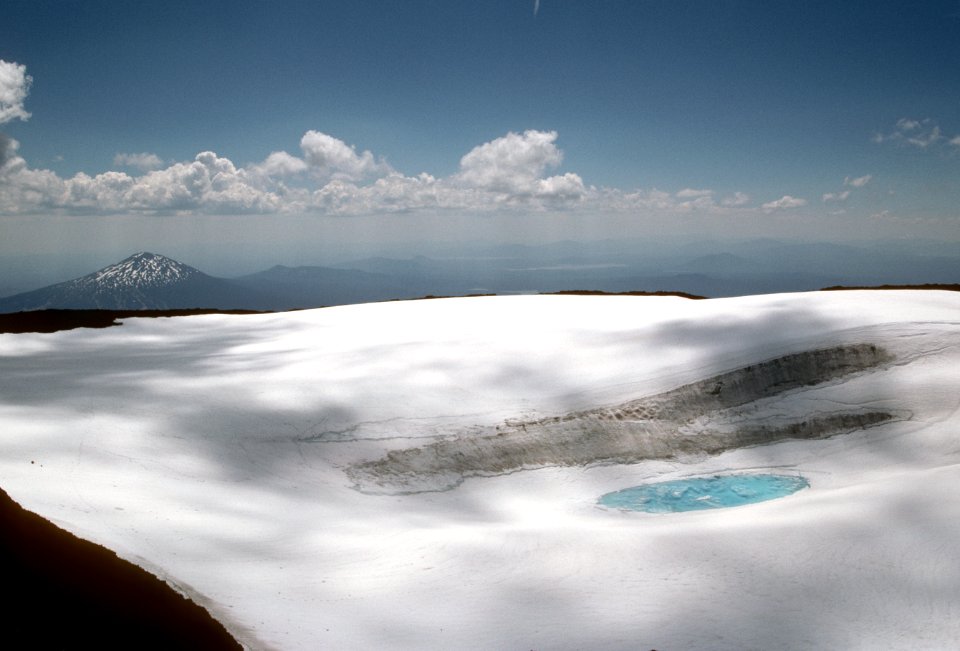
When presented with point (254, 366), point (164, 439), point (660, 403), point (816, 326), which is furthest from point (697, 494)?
point (254, 366)

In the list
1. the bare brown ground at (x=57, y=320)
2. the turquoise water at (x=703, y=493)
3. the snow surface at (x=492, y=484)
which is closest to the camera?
the snow surface at (x=492, y=484)

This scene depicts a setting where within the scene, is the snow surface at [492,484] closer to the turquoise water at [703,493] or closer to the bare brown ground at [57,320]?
the turquoise water at [703,493]

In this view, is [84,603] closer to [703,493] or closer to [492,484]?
[492,484]

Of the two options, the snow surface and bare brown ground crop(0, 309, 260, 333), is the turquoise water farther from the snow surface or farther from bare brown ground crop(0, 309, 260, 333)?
bare brown ground crop(0, 309, 260, 333)

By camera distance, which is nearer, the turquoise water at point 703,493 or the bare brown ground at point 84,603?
the bare brown ground at point 84,603

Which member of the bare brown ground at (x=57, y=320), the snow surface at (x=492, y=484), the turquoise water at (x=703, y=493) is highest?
the bare brown ground at (x=57, y=320)

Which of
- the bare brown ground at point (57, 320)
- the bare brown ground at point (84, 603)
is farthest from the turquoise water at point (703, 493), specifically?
the bare brown ground at point (57, 320)
